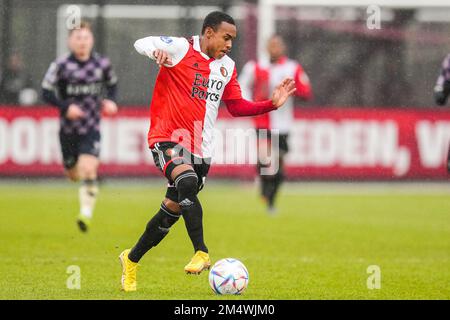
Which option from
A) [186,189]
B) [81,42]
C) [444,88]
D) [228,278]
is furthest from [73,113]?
[228,278]

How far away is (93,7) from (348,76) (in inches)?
215

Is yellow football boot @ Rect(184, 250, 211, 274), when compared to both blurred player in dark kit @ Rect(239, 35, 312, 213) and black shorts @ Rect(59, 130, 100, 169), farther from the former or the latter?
blurred player in dark kit @ Rect(239, 35, 312, 213)

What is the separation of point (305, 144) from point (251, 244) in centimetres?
985

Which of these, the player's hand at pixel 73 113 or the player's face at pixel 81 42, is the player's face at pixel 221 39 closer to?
the player's hand at pixel 73 113

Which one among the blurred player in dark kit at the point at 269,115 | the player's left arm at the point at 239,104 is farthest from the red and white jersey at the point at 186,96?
the blurred player in dark kit at the point at 269,115

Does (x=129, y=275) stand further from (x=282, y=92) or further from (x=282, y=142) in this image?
(x=282, y=142)

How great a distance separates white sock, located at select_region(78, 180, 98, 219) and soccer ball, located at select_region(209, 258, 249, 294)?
5.36m

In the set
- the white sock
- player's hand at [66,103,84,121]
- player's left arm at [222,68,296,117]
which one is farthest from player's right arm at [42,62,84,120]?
player's left arm at [222,68,296,117]

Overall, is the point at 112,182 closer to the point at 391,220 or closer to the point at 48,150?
the point at 48,150

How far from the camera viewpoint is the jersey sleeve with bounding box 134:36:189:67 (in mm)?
8555

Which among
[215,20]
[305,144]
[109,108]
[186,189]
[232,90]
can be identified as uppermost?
[215,20]

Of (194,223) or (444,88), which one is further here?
(444,88)

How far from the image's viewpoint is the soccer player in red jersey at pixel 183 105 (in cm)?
858

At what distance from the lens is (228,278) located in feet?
27.2
